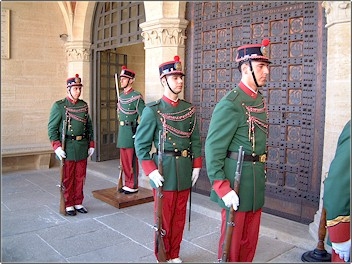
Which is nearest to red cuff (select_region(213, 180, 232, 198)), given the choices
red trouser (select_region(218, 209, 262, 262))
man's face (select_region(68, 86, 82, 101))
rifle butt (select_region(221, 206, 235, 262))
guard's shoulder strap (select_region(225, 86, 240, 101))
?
rifle butt (select_region(221, 206, 235, 262))

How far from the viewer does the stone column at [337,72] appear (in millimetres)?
3425

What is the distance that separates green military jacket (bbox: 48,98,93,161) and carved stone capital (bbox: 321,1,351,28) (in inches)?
119

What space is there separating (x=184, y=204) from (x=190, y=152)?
1.49 feet

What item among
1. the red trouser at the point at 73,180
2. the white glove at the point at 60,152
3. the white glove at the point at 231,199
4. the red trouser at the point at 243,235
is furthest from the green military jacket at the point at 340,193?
the red trouser at the point at 73,180

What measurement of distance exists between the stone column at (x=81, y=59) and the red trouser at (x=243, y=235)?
6.01 meters

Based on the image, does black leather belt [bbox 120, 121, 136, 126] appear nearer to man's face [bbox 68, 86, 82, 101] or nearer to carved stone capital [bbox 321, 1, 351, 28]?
man's face [bbox 68, 86, 82, 101]

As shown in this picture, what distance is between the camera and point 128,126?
530 cm

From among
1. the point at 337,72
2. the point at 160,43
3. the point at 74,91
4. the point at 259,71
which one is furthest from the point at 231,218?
the point at 160,43

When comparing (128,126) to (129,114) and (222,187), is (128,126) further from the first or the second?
(222,187)

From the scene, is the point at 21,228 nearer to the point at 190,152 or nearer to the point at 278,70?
the point at 190,152

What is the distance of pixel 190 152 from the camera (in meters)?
3.29

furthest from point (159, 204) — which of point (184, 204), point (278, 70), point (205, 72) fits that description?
point (205, 72)

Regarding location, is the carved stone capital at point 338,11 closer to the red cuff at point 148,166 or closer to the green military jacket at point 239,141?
the green military jacket at point 239,141

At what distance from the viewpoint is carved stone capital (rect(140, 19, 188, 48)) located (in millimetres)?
5461
